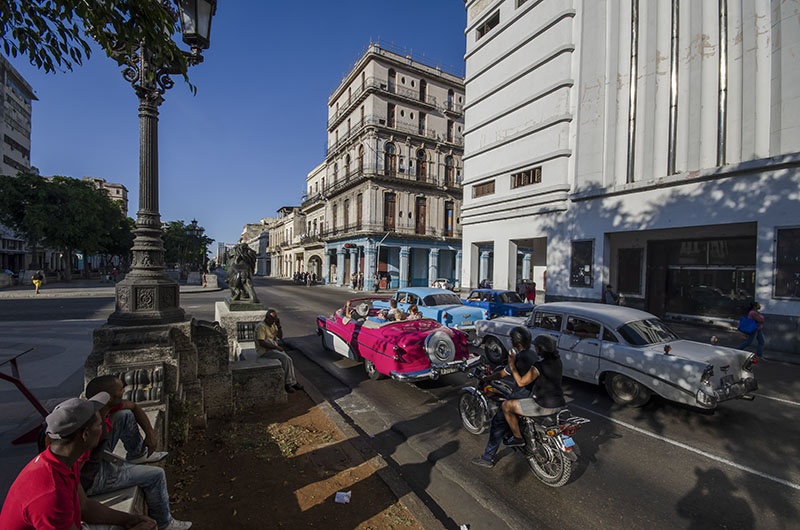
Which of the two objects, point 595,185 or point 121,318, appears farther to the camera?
point 595,185

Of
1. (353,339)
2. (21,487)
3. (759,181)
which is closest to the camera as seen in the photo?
(21,487)

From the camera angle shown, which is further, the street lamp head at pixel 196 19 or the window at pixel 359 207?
the window at pixel 359 207

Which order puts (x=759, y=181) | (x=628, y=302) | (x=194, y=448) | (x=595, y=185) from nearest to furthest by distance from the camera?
(x=194, y=448) < (x=759, y=181) < (x=595, y=185) < (x=628, y=302)

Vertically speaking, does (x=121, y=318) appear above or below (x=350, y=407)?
above

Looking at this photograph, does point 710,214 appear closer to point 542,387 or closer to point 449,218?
point 542,387

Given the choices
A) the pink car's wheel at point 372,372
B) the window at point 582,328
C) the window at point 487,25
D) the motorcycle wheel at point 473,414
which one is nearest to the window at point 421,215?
the window at point 487,25

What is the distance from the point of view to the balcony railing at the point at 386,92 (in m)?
33.1

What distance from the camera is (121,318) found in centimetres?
437

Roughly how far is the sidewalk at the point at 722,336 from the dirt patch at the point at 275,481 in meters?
11.9

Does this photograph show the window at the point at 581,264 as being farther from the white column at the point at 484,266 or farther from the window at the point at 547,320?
the white column at the point at 484,266

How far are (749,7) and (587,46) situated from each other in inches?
213

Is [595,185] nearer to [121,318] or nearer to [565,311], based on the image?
[565,311]

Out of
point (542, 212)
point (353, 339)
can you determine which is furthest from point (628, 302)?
point (353, 339)

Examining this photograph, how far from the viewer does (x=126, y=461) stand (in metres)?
2.91
